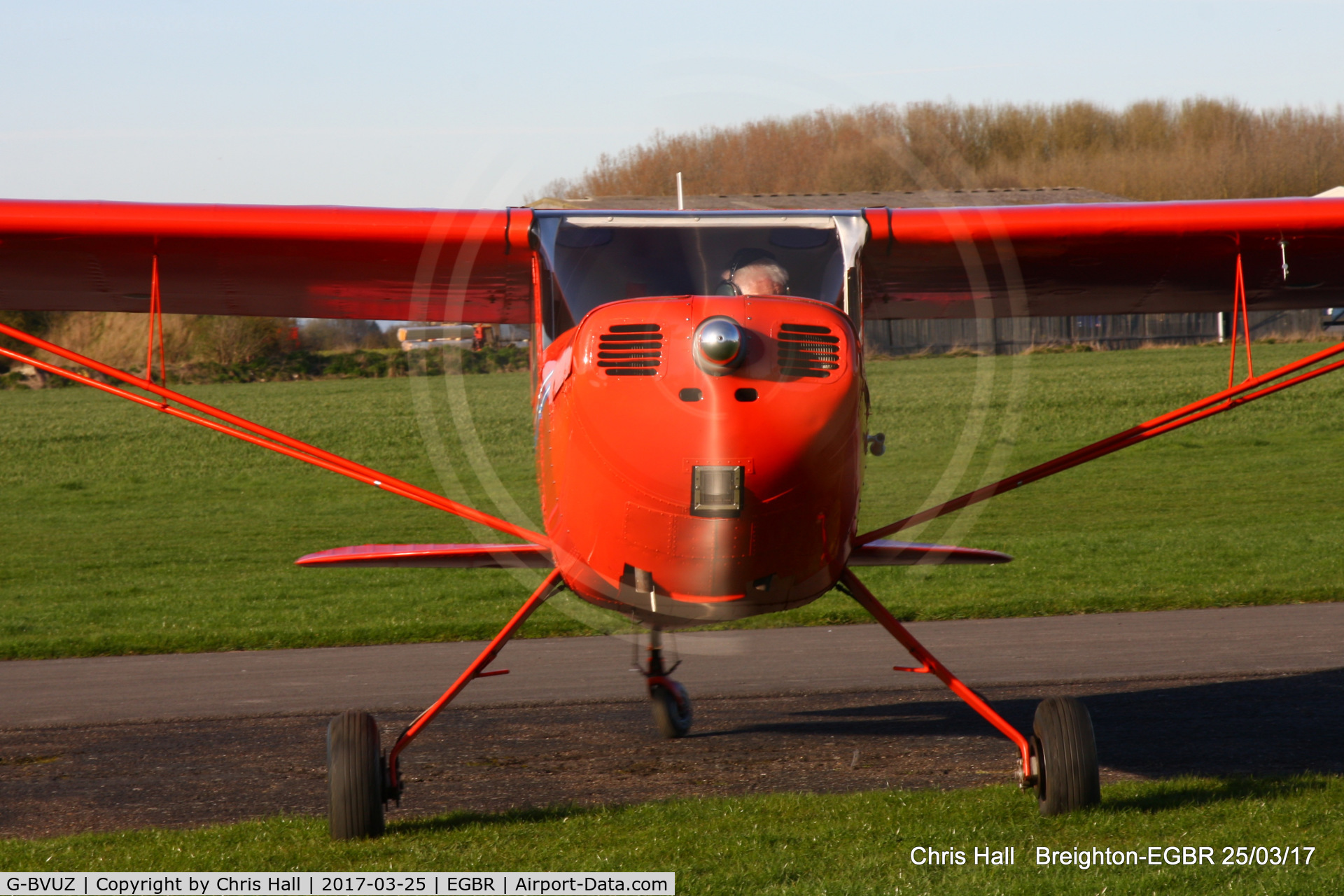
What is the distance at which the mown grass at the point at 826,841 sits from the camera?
4.32 meters

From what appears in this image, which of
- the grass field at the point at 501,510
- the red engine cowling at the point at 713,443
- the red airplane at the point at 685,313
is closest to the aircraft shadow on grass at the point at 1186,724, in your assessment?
the red airplane at the point at 685,313

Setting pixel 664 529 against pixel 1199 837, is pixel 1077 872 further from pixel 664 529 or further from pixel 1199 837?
pixel 664 529

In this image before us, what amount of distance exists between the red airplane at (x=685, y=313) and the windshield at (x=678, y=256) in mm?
10

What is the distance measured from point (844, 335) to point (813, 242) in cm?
114

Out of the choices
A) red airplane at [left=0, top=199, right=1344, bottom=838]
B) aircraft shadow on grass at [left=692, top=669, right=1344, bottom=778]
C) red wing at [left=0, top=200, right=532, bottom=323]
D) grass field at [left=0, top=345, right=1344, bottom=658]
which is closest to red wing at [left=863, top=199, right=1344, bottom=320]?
red airplane at [left=0, top=199, right=1344, bottom=838]

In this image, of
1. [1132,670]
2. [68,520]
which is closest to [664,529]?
[1132,670]

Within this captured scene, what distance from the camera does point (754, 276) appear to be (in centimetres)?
486

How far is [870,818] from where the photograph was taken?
513 cm

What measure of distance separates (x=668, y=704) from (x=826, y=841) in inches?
85.1

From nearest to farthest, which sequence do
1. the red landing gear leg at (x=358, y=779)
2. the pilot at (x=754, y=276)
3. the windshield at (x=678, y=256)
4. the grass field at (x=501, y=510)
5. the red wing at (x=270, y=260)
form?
1. the pilot at (x=754, y=276)
2. the windshield at (x=678, y=256)
3. the red landing gear leg at (x=358, y=779)
4. the red wing at (x=270, y=260)
5. the grass field at (x=501, y=510)

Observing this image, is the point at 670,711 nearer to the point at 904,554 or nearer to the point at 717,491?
the point at 904,554

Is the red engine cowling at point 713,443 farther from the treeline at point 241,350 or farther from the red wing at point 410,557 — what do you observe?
the treeline at point 241,350
